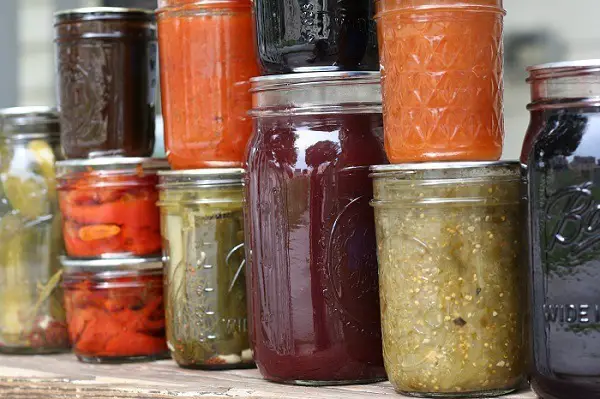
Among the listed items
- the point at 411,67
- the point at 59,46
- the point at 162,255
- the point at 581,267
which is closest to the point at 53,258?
the point at 162,255

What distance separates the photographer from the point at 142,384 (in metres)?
1.39

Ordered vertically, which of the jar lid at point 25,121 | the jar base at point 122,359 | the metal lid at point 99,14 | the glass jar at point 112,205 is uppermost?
the metal lid at point 99,14

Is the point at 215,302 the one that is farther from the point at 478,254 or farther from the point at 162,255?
the point at 478,254

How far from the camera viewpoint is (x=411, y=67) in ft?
3.96

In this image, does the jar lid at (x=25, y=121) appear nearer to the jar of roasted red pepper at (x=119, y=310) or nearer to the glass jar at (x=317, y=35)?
the jar of roasted red pepper at (x=119, y=310)

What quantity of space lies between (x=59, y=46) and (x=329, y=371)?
671 mm

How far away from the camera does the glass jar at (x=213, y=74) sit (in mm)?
1461

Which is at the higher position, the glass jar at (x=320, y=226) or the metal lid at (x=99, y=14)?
the metal lid at (x=99, y=14)

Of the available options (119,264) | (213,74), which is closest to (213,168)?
(213,74)

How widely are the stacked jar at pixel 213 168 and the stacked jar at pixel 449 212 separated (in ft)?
0.99

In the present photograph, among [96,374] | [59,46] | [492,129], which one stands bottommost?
[96,374]

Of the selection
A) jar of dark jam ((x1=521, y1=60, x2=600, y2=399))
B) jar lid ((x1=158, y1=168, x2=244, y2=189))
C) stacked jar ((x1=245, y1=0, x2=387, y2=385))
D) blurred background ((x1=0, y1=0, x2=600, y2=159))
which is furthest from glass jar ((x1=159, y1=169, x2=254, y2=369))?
blurred background ((x1=0, y1=0, x2=600, y2=159))

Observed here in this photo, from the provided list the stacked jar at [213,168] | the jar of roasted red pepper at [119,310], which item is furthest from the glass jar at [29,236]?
the stacked jar at [213,168]

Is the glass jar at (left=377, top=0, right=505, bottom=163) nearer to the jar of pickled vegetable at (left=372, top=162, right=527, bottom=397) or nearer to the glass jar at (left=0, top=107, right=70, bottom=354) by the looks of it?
the jar of pickled vegetable at (left=372, top=162, right=527, bottom=397)
